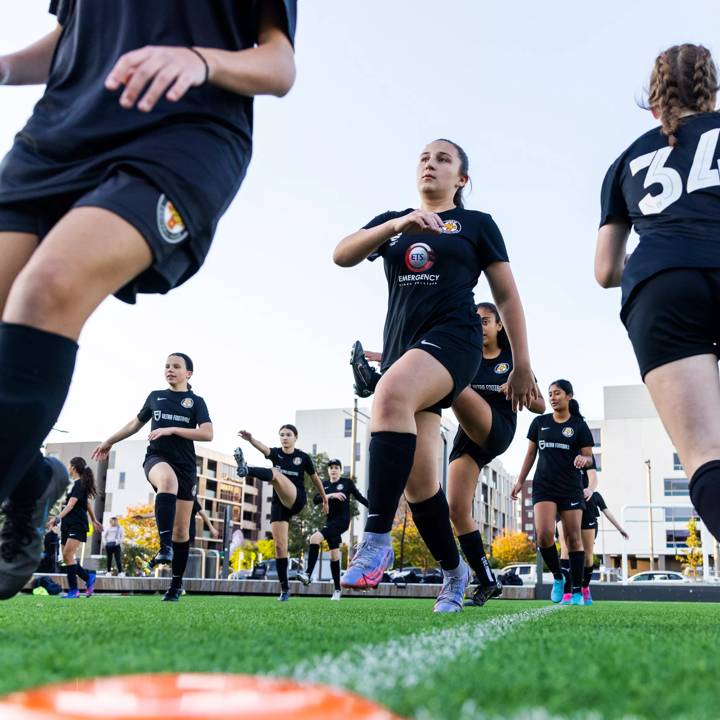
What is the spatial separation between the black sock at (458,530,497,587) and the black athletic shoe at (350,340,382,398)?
1.87 m

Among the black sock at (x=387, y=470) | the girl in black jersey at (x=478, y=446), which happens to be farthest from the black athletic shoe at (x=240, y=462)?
the black sock at (x=387, y=470)

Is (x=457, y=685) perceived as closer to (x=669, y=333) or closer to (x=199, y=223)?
(x=199, y=223)

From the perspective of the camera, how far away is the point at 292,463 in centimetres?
1346

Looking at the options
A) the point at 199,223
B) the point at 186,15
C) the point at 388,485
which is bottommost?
the point at 388,485

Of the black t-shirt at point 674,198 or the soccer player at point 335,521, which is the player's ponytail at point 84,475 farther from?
the black t-shirt at point 674,198

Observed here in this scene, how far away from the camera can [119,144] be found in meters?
2.42

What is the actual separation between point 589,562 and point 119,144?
11246 mm

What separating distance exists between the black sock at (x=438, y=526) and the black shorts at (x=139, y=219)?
311 centimetres

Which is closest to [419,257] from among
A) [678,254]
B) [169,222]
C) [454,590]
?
[454,590]

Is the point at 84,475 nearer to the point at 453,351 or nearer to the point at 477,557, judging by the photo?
the point at 477,557

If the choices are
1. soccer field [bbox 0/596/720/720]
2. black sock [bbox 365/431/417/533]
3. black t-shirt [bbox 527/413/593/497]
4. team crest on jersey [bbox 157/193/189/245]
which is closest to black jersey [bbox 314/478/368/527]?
black t-shirt [bbox 527/413/593/497]

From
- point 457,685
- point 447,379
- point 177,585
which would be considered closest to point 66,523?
point 177,585

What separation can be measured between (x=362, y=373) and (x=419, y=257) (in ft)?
2.85

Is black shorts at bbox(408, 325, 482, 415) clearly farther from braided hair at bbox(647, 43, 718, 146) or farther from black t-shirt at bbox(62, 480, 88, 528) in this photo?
black t-shirt at bbox(62, 480, 88, 528)
